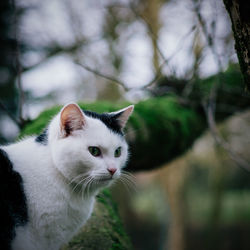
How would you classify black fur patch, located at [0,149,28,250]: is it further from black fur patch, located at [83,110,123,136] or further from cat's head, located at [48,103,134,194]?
black fur patch, located at [83,110,123,136]

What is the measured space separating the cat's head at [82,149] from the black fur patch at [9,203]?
0.84 feet

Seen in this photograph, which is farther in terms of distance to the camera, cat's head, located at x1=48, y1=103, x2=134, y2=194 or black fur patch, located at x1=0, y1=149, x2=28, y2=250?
cat's head, located at x1=48, y1=103, x2=134, y2=194

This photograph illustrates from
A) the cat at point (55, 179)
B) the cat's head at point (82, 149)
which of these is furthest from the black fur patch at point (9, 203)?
the cat's head at point (82, 149)

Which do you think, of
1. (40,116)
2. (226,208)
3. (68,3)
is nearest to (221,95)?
(40,116)

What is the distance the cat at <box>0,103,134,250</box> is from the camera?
1.51m

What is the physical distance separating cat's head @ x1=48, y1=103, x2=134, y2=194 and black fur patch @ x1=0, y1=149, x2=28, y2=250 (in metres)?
0.26

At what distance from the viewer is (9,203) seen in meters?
1.49

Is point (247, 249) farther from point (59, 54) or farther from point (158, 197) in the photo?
point (59, 54)

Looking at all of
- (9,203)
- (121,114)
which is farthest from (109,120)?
(9,203)

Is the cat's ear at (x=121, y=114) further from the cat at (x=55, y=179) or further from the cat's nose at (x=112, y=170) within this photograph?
the cat's nose at (x=112, y=170)

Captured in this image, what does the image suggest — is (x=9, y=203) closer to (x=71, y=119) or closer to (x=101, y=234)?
(x=71, y=119)

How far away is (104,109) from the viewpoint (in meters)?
2.92

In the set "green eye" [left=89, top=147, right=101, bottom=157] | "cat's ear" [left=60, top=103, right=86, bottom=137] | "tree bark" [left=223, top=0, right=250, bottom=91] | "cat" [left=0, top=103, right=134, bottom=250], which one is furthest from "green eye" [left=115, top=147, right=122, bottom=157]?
"tree bark" [left=223, top=0, right=250, bottom=91]

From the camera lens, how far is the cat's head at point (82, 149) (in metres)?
1.60
